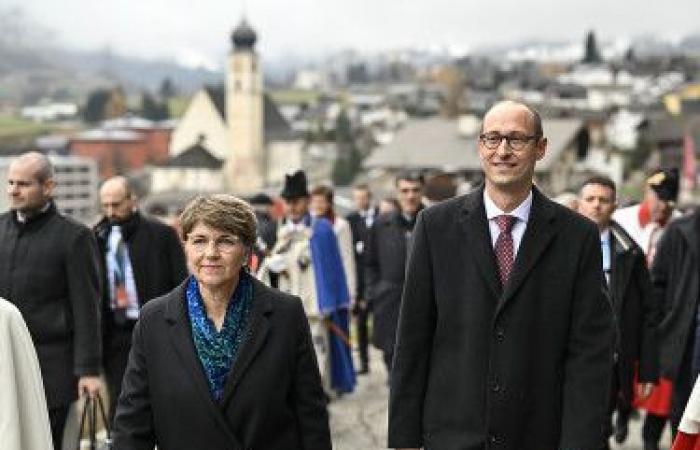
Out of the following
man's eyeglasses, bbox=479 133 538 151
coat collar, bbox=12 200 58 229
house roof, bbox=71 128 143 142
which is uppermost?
man's eyeglasses, bbox=479 133 538 151

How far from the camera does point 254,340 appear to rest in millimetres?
4309

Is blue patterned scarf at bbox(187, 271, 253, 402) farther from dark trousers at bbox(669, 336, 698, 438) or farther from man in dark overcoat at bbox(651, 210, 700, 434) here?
dark trousers at bbox(669, 336, 698, 438)

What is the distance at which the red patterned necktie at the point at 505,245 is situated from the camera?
4500 mm

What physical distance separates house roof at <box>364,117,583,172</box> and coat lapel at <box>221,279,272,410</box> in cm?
6610

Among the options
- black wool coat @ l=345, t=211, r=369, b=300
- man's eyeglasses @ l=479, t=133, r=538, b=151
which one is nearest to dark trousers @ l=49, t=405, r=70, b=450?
man's eyeglasses @ l=479, t=133, r=538, b=151

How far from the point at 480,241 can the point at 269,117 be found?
155m

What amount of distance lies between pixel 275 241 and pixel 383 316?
1.15 metres

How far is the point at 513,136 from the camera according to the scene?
14.4ft

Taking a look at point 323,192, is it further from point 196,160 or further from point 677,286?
point 196,160

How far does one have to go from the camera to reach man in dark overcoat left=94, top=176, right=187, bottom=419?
8492 millimetres

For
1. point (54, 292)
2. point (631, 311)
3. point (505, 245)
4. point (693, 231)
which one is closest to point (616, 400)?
point (631, 311)

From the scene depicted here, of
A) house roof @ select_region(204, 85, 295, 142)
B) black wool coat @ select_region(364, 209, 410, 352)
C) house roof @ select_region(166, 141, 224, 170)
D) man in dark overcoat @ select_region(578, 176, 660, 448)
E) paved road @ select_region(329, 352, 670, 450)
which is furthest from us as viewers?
house roof @ select_region(204, 85, 295, 142)

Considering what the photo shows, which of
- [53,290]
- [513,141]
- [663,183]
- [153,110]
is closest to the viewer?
[513,141]

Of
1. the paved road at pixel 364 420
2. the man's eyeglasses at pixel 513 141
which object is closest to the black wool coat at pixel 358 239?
the paved road at pixel 364 420
